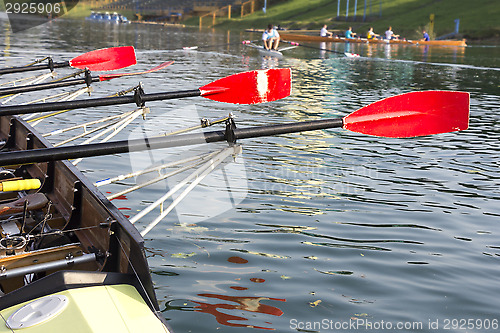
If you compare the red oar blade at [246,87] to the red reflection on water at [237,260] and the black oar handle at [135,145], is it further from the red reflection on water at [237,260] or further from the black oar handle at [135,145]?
the red reflection on water at [237,260]

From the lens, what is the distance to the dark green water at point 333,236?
588cm

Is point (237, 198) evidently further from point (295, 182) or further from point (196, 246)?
point (196, 246)

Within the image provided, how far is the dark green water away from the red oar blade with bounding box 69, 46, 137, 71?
210cm

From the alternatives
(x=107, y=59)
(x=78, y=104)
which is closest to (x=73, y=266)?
(x=78, y=104)

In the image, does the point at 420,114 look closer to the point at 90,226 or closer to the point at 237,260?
the point at 237,260

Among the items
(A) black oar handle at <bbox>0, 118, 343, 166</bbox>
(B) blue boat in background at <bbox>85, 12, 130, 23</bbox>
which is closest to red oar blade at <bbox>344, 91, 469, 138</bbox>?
(A) black oar handle at <bbox>0, 118, 343, 166</bbox>

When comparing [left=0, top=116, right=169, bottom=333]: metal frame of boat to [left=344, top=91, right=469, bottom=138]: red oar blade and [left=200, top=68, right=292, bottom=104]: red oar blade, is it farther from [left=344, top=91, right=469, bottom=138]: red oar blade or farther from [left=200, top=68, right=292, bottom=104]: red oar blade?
[left=344, top=91, right=469, bottom=138]: red oar blade

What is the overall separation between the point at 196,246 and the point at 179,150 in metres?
4.80

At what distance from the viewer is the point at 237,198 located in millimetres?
9258

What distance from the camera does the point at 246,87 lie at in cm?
909

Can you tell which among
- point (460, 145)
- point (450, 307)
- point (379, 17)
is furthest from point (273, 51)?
point (379, 17)

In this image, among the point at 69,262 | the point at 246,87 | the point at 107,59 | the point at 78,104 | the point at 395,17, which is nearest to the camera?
the point at 69,262

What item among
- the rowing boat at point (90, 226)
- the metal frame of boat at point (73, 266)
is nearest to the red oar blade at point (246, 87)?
the rowing boat at point (90, 226)

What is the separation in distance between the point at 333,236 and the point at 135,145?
3295mm
